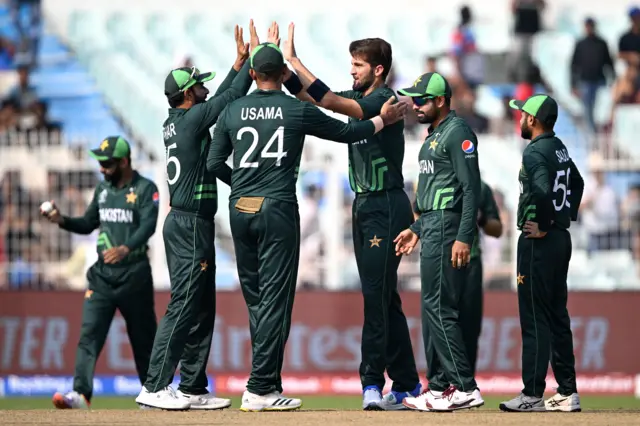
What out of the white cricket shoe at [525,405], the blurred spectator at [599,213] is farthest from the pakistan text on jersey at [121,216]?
the blurred spectator at [599,213]

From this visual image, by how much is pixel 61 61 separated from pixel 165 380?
16.0 metres

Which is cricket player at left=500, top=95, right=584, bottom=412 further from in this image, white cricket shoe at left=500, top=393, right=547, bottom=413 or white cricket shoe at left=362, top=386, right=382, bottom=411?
white cricket shoe at left=362, top=386, right=382, bottom=411

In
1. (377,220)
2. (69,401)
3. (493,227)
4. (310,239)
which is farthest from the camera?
(310,239)

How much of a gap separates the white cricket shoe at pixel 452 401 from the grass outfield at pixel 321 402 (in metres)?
4.34

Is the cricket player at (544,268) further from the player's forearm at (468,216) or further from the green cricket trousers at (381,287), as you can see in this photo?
the green cricket trousers at (381,287)

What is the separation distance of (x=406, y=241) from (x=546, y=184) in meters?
1.13

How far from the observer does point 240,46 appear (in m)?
8.95

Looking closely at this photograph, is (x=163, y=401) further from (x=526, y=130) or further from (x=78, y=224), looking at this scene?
(x=526, y=130)

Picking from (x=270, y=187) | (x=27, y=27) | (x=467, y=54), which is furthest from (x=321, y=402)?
(x=27, y=27)

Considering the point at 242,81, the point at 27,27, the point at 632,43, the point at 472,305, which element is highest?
the point at 27,27

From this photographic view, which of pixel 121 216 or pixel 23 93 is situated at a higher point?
pixel 23 93

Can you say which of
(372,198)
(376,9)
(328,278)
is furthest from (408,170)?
→ (376,9)

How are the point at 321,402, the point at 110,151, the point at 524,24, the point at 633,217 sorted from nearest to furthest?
the point at 110,151
the point at 321,402
the point at 633,217
the point at 524,24

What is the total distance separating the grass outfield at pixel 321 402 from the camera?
12.9m
